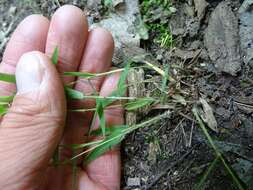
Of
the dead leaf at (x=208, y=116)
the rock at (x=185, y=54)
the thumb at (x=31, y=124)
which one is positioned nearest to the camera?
the thumb at (x=31, y=124)

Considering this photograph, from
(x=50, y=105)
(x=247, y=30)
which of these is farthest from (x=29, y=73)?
(x=247, y=30)

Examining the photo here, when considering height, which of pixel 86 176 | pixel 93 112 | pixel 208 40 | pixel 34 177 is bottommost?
pixel 86 176

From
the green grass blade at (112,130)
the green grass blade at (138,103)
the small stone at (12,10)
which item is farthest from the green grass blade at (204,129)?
the small stone at (12,10)

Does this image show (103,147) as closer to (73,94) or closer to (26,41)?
(73,94)

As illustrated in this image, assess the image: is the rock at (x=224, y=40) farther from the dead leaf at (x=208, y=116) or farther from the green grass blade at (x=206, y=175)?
the green grass blade at (x=206, y=175)

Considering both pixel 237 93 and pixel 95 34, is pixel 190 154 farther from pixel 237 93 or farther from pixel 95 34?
pixel 95 34

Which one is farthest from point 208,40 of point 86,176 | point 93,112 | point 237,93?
point 86,176
